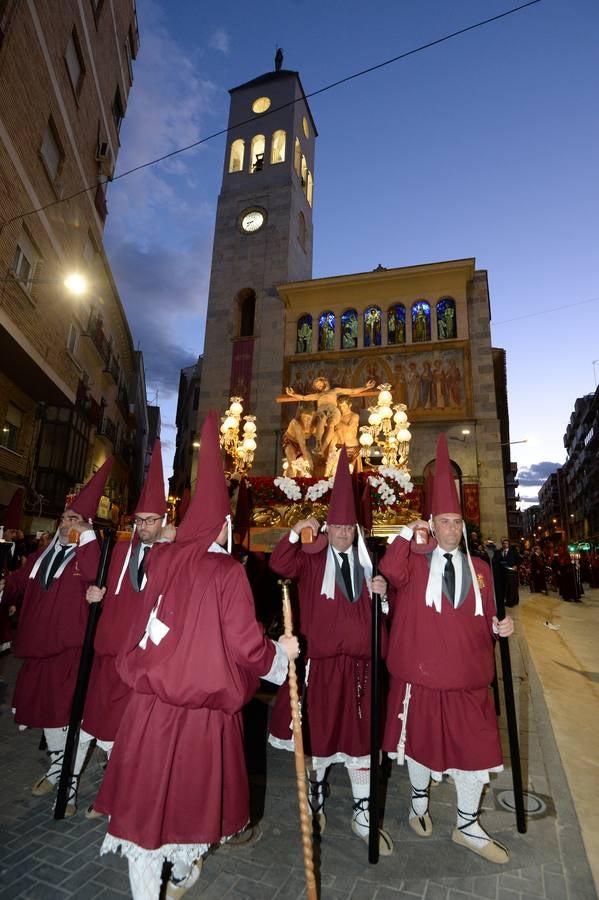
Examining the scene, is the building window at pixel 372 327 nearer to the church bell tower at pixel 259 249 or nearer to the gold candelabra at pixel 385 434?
the church bell tower at pixel 259 249

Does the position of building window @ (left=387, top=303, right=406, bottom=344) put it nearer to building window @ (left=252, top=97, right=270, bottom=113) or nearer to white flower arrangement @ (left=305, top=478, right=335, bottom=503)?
white flower arrangement @ (left=305, top=478, right=335, bottom=503)

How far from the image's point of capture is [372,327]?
22.1 metres

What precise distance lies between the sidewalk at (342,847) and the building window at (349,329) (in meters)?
19.6

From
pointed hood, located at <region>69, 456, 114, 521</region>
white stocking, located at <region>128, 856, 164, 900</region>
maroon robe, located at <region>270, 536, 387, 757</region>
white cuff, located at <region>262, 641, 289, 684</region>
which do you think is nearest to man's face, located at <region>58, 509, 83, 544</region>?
pointed hood, located at <region>69, 456, 114, 521</region>

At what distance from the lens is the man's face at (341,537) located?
11.7 ft

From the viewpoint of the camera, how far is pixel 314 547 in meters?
3.65

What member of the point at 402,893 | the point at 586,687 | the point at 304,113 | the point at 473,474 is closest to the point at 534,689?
the point at 586,687

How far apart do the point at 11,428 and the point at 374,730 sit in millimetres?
12669

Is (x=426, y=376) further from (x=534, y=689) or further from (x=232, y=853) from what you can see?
(x=232, y=853)

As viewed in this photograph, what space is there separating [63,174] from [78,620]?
12923 mm

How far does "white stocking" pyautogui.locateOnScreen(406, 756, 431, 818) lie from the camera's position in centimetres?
307

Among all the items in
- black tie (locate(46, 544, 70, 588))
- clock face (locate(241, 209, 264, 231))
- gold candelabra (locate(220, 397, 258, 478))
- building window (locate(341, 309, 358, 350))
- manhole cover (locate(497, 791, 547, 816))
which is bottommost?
manhole cover (locate(497, 791, 547, 816))

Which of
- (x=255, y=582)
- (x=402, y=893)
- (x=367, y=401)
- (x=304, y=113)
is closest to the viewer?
(x=402, y=893)

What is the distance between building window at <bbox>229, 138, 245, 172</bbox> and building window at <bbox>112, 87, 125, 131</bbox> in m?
11.3
